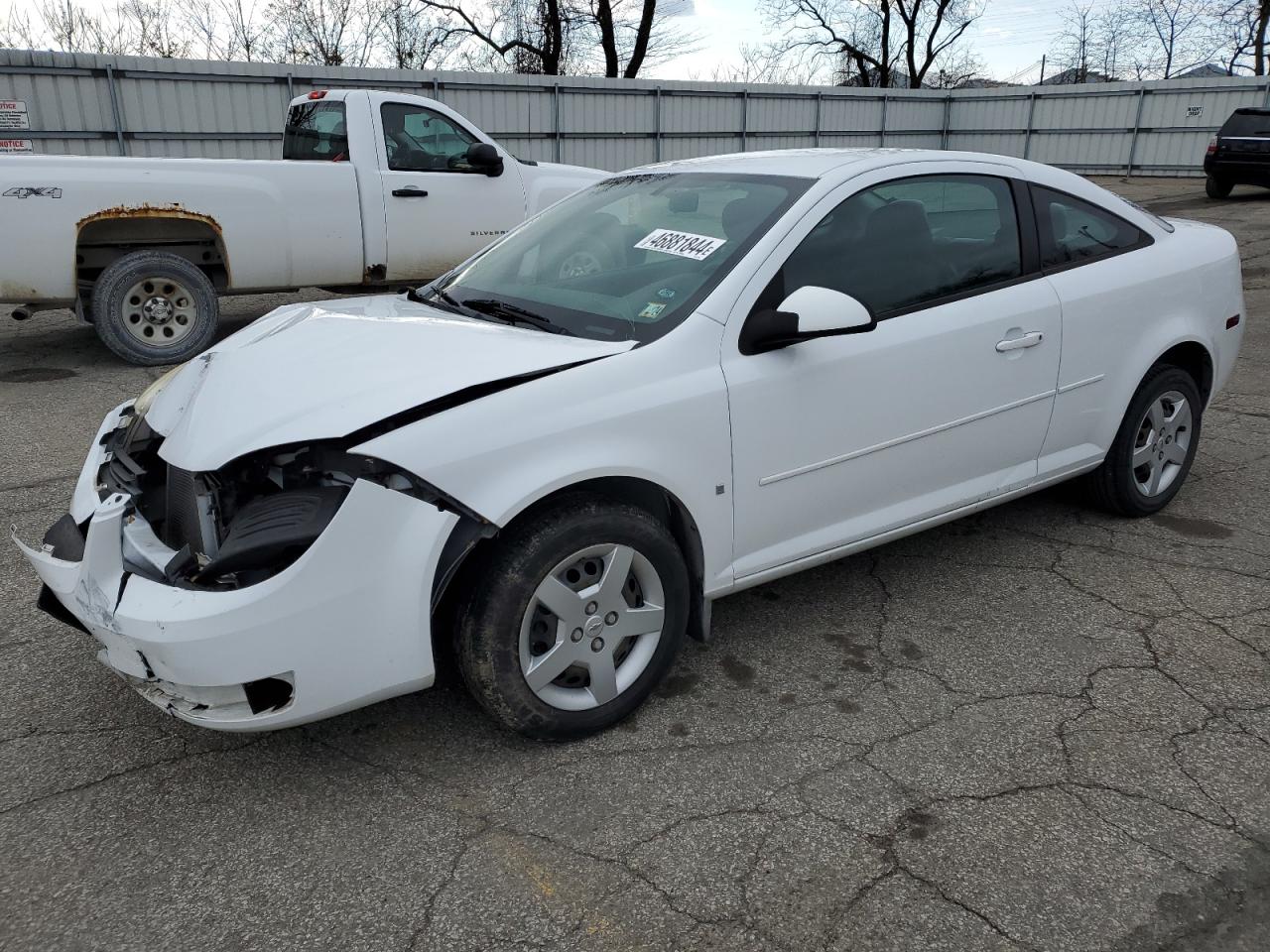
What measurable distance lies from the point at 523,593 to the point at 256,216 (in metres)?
5.95

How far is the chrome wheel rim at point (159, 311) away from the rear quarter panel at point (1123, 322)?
20.6 ft

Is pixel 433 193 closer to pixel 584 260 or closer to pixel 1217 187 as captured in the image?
pixel 584 260

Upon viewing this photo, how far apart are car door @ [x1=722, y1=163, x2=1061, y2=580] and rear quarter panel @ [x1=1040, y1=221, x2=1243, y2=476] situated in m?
0.14

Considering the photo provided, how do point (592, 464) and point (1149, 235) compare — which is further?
point (1149, 235)

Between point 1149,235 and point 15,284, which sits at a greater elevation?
point 1149,235

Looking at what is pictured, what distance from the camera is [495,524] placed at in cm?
259

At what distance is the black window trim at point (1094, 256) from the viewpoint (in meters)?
3.88

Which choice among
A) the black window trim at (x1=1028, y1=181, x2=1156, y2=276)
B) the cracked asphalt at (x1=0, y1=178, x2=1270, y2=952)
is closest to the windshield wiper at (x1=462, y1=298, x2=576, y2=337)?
the cracked asphalt at (x1=0, y1=178, x2=1270, y2=952)

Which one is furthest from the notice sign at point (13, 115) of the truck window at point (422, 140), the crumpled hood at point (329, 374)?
the crumpled hood at point (329, 374)

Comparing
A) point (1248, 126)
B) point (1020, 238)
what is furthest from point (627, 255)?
point (1248, 126)

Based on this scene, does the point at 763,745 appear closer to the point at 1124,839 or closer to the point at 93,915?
the point at 1124,839

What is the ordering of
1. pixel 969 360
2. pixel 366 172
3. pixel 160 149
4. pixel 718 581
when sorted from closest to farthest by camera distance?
1. pixel 718 581
2. pixel 969 360
3. pixel 366 172
4. pixel 160 149

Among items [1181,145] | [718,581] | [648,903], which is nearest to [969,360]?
[718,581]

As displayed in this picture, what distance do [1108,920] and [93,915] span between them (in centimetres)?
229
